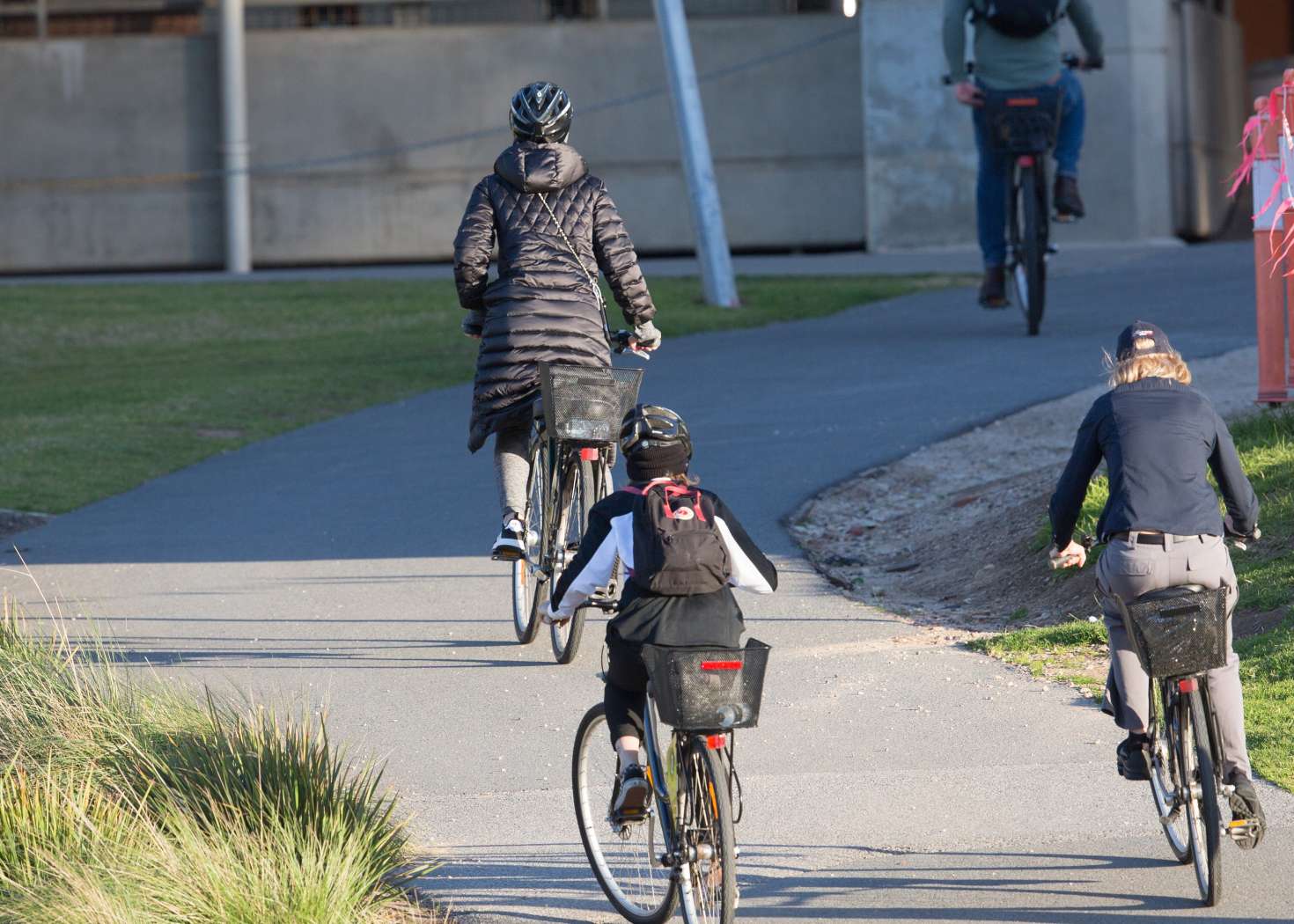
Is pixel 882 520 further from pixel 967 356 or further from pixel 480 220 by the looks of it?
pixel 967 356

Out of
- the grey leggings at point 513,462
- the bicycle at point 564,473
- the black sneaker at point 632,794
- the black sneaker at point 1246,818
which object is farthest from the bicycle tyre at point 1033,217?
the black sneaker at point 632,794

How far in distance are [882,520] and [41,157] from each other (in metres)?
21.0

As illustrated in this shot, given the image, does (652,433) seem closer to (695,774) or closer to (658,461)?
(658,461)

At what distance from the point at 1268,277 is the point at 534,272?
3626 mm

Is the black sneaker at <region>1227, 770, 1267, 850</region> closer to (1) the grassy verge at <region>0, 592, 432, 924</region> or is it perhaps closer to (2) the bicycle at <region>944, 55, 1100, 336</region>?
(1) the grassy verge at <region>0, 592, 432, 924</region>

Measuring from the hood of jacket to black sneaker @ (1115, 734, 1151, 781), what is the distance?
130 inches

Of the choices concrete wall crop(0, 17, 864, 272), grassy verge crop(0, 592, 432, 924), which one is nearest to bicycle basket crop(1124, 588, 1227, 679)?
grassy verge crop(0, 592, 432, 924)

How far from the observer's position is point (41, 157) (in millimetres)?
28422

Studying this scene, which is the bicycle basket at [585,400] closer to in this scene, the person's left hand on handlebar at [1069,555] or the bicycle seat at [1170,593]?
the person's left hand on handlebar at [1069,555]

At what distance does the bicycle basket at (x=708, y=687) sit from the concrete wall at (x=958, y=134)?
70.2 ft

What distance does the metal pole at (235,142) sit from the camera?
1078 inches

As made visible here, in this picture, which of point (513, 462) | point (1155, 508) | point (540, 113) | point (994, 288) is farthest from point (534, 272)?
point (994, 288)

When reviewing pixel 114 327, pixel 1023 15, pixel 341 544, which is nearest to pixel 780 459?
pixel 341 544

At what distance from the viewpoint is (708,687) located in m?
4.57
